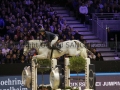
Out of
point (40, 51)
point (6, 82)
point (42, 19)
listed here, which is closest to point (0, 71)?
point (6, 82)

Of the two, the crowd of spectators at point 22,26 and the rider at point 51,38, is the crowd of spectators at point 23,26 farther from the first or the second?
the rider at point 51,38

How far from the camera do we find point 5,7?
70.2ft

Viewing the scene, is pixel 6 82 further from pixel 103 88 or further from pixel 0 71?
pixel 103 88

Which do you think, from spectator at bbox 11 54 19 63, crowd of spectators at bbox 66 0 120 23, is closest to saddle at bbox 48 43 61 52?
spectator at bbox 11 54 19 63

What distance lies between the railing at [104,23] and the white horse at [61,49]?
11.7 ft

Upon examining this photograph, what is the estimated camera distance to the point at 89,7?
2323 cm

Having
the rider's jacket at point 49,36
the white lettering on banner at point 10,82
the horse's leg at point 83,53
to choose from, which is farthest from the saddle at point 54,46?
the white lettering on banner at point 10,82

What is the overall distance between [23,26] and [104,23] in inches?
165

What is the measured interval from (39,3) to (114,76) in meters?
5.68

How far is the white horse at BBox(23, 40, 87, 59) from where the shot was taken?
15688 millimetres

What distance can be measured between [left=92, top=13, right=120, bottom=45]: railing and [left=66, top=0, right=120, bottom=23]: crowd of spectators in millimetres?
318

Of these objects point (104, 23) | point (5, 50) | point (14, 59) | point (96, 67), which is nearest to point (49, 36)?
point (5, 50)

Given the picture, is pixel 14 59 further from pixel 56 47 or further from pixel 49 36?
pixel 49 36

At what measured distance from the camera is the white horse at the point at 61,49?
51.5ft
